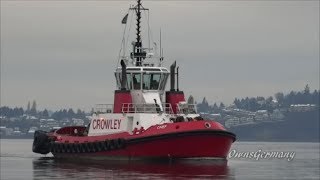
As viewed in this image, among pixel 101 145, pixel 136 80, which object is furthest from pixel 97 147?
pixel 136 80

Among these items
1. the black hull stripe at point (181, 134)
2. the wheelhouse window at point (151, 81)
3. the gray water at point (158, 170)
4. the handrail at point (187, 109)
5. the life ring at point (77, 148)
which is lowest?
the gray water at point (158, 170)

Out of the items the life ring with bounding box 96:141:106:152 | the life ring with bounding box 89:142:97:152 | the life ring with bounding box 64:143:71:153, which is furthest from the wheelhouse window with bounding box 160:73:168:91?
the life ring with bounding box 64:143:71:153

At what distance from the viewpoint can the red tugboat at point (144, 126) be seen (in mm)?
56438

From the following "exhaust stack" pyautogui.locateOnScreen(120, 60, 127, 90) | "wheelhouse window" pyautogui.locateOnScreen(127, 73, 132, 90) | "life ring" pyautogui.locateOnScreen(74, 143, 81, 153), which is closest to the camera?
"exhaust stack" pyautogui.locateOnScreen(120, 60, 127, 90)

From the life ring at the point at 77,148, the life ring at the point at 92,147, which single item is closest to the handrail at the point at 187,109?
the life ring at the point at 92,147

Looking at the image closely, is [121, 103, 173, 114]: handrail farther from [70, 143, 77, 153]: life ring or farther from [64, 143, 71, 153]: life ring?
[64, 143, 71, 153]: life ring

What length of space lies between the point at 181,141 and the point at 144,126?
3.46 metres

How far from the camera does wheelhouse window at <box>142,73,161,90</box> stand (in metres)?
62.4

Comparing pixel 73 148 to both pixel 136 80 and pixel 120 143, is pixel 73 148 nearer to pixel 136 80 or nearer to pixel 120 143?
pixel 136 80

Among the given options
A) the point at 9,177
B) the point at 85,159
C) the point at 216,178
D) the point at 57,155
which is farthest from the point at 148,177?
the point at 57,155

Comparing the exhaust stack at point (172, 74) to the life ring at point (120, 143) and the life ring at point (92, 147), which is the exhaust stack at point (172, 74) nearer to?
the life ring at point (92, 147)

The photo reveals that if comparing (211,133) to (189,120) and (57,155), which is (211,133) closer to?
(189,120)

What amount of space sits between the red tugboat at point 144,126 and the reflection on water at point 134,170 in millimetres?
650

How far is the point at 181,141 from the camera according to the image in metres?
56.3
